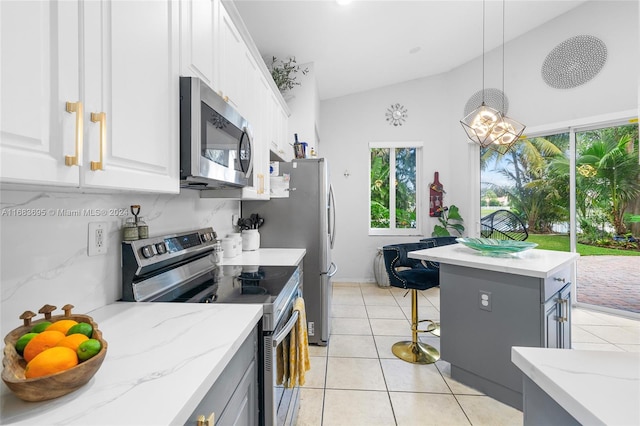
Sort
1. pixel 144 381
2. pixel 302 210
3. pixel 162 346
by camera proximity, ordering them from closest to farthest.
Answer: pixel 144 381 → pixel 162 346 → pixel 302 210

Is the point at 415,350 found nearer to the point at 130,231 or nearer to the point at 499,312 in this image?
the point at 499,312

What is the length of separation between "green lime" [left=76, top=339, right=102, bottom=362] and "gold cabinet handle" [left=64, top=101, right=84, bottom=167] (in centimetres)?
39

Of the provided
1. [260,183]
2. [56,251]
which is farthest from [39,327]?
[260,183]

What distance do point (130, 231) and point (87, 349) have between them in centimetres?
72

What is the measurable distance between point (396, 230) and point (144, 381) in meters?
4.57

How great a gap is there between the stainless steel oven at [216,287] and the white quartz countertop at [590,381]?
851 millimetres

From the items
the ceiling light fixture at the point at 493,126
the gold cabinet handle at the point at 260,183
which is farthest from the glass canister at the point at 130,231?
the ceiling light fixture at the point at 493,126

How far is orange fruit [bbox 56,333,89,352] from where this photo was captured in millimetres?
622

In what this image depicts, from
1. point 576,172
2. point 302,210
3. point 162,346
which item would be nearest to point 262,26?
point 302,210

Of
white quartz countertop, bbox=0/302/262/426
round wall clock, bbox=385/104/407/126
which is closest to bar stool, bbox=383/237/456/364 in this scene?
white quartz countertop, bbox=0/302/262/426

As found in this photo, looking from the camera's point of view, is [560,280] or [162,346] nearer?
[162,346]

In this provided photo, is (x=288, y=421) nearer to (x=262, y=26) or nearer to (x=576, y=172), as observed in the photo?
(x=262, y=26)

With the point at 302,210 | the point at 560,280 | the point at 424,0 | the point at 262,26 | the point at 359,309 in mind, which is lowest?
the point at 359,309

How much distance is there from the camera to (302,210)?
2.73m
